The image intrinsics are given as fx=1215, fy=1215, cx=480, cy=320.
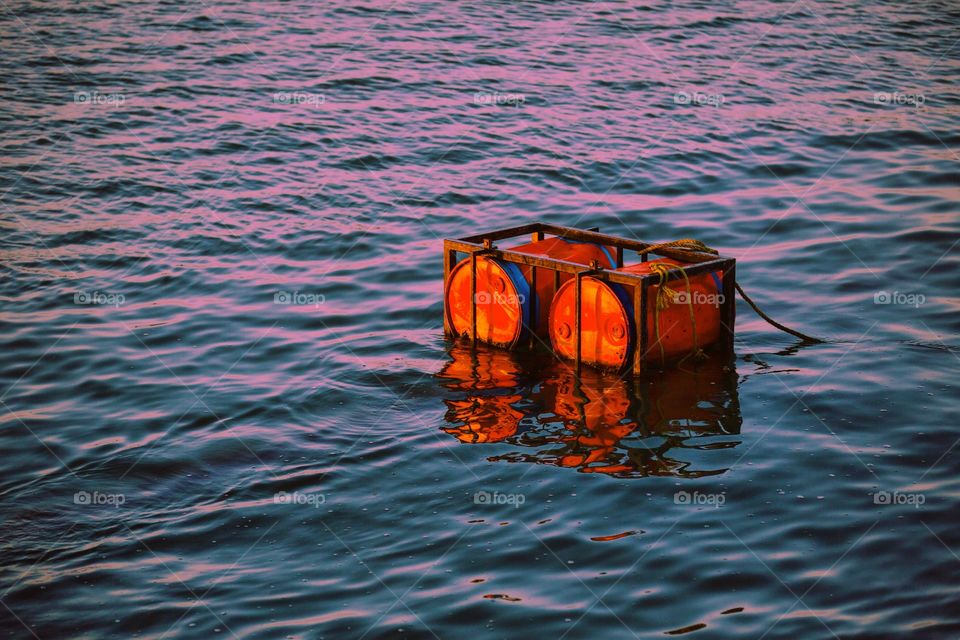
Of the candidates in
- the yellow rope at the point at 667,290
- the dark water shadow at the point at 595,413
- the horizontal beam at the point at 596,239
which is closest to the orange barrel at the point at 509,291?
the horizontal beam at the point at 596,239

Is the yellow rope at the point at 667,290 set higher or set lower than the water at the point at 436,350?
higher

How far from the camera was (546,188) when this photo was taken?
1642 cm

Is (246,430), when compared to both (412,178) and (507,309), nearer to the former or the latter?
(507,309)

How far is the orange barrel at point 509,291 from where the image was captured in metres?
10.6

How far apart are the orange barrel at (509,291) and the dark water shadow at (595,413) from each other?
243mm

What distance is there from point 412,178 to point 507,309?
634cm

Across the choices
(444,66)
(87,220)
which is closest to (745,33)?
(444,66)

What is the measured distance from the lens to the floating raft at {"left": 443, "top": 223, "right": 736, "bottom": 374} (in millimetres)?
9945

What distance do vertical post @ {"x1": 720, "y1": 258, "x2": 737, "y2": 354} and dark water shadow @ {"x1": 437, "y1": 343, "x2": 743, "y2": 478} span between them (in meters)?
0.17

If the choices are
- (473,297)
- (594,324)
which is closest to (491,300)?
(473,297)

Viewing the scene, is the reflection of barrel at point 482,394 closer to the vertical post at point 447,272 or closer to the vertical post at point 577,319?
the vertical post at point 447,272

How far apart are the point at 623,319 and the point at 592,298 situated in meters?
0.32

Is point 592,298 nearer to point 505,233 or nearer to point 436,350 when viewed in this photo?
point 505,233

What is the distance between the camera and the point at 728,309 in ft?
34.6
